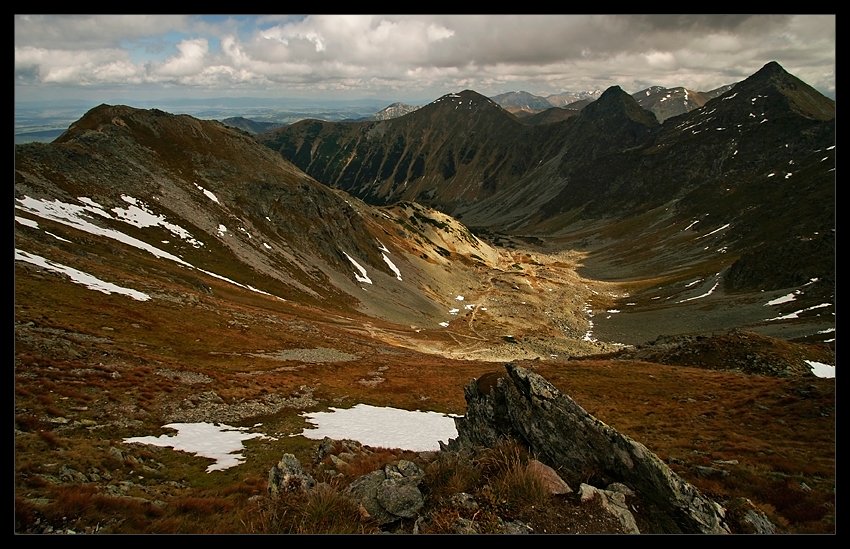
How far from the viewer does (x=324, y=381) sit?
32.0 metres

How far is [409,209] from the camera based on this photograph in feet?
589

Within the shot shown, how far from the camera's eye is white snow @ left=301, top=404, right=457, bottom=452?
21.6 m

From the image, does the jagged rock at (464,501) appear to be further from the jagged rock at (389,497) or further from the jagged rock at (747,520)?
the jagged rock at (747,520)

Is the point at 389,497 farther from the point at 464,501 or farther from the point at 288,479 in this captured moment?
the point at 288,479

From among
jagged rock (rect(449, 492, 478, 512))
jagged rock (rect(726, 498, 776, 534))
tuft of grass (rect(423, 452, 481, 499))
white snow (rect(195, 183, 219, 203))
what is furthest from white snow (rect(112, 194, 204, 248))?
jagged rock (rect(726, 498, 776, 534))

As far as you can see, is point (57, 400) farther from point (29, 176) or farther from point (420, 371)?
point (29, 176)

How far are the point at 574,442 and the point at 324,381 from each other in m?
25.0

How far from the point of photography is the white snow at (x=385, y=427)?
21.6 metres

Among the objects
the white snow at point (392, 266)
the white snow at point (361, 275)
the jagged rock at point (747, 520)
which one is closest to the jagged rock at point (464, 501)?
the jagged rock at point (747, 520)

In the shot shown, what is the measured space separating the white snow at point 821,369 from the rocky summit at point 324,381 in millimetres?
401

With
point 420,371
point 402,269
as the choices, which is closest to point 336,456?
point 420,371

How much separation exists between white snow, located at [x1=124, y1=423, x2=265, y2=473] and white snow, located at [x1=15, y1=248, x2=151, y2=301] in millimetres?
21499

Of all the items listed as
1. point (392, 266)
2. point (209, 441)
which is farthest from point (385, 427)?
point (392, 266)
